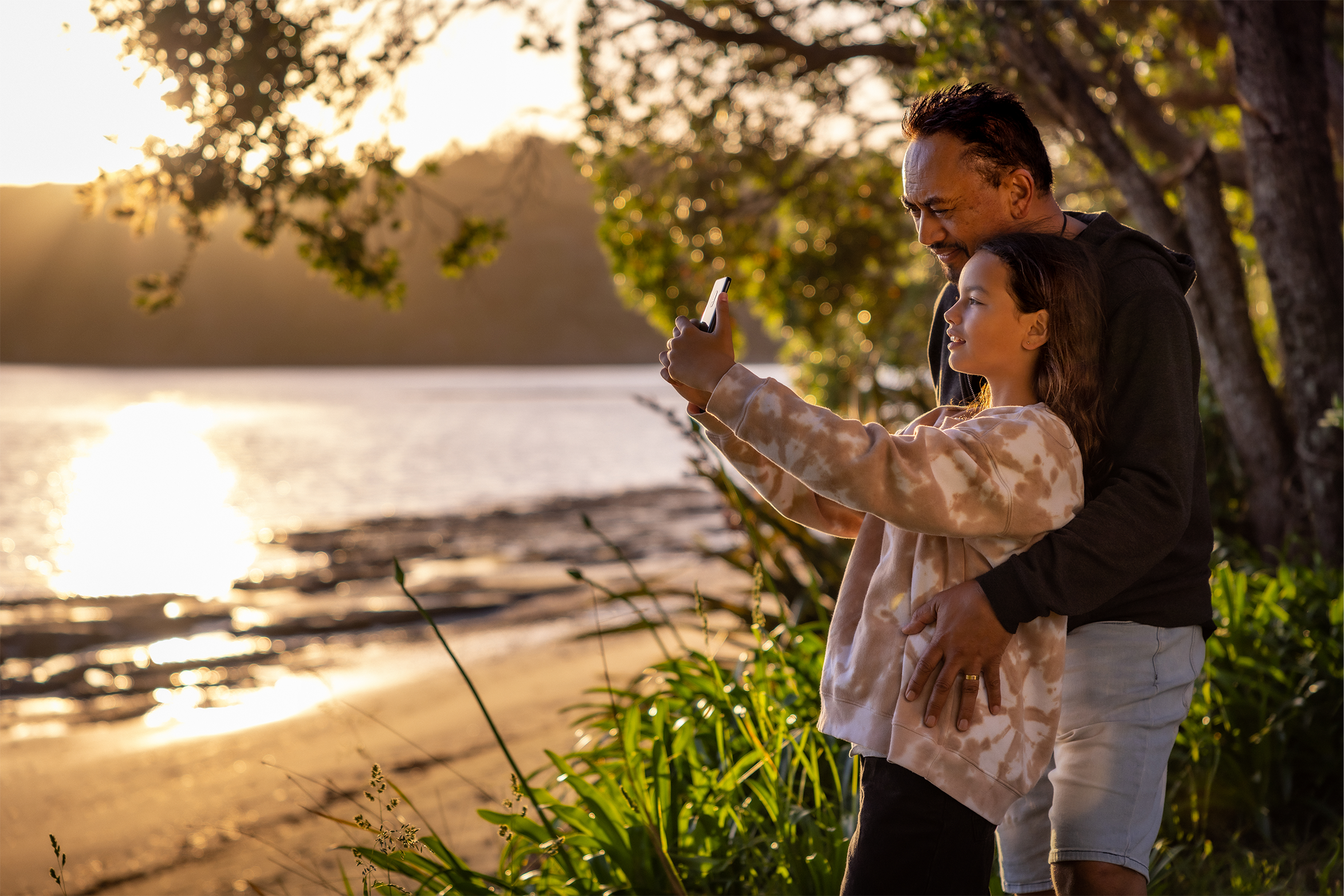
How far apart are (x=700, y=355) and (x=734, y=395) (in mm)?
95

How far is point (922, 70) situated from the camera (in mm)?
4773

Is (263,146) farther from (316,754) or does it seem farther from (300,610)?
(300,610)

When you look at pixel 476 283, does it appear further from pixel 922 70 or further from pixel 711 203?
pixel 922 70

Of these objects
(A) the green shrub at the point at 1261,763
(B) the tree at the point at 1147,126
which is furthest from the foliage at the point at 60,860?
(B) the tree at the point at 1147,126

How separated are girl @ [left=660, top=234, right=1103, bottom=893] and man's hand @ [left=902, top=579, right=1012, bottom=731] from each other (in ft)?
0.03

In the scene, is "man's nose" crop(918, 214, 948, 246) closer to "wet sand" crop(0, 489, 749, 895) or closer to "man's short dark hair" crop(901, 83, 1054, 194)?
"man's short dark hair" crop(901, 83, 1054, 194)

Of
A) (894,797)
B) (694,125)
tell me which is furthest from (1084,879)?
(694,125)

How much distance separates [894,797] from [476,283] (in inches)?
225

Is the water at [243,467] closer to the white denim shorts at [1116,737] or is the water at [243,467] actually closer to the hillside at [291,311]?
the white denim shorts at [1116,737]

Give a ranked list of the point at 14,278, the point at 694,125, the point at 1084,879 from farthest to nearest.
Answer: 1. the point at 14,278
2. the point at 694,125
3. the point at 1084,879

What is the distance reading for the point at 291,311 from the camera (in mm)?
130125

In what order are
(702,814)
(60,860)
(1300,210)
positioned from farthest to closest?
(1300,210), (702,814), (60,860)

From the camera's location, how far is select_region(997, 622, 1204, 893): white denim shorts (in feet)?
5.54

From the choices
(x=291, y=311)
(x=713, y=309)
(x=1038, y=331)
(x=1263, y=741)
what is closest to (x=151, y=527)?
(x=1263, y=741)
